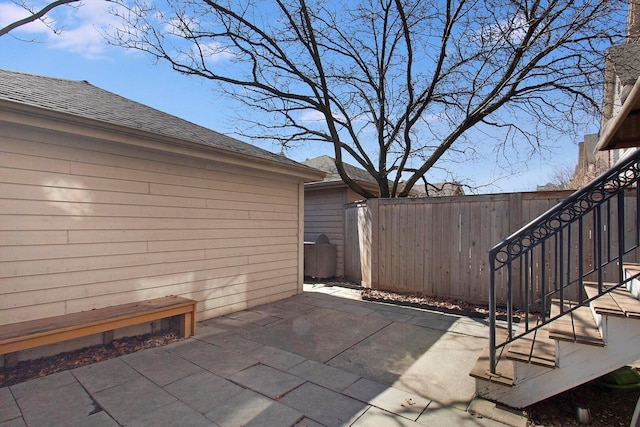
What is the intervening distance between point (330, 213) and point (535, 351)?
6.30 meters

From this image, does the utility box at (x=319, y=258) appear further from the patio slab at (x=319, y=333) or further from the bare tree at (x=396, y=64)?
the patio slab at (x=319, y=333)

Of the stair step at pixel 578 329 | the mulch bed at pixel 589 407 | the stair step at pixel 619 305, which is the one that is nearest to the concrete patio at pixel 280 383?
the mulch bed at pixel 589 407

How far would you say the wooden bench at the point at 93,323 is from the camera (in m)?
2.75

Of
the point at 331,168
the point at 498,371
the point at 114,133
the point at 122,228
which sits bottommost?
the point at 498,371

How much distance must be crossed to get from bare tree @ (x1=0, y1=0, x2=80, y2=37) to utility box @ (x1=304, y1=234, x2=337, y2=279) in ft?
19.7

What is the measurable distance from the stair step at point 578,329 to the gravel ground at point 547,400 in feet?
1.72

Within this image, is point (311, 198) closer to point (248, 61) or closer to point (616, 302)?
point (248, 61)

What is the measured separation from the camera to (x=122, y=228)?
12.5 feet

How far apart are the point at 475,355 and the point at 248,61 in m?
8.03

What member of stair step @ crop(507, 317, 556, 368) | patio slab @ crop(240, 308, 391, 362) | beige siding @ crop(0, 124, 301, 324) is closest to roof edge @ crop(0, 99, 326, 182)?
beige siding @ crop(0, 124, 301, 324)

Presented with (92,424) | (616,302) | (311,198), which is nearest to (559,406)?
(616,302)

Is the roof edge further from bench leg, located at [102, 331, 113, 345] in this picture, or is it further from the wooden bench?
bench leg, located at [102, 331, 113, 345]

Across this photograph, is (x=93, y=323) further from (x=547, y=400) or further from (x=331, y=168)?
(x=331, y=168)

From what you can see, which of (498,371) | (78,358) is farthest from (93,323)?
(498,371)
